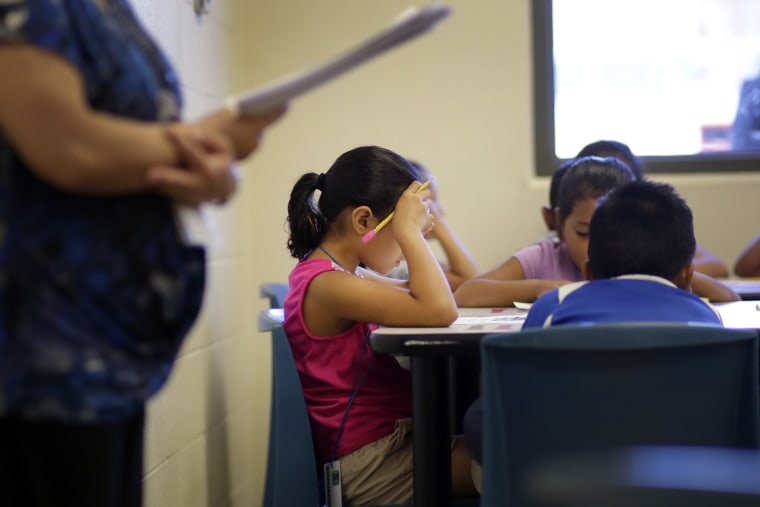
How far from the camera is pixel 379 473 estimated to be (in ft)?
6.33

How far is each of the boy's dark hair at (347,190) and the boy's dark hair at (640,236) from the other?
49 centimetres

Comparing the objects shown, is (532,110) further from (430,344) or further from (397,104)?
(430,344)

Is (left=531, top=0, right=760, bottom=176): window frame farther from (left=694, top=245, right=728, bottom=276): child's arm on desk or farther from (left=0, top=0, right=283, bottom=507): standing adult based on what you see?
(left=0, top=0, right=283, bottom=507): standing adult

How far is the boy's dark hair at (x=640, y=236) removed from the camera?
1.62 meters

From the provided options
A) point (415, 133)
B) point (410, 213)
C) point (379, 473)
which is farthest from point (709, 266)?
point (379, 473)

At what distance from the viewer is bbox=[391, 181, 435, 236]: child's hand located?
1.93 m

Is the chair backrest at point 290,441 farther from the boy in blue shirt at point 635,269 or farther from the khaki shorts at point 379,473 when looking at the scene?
the boy in blue shirt at point 635,269

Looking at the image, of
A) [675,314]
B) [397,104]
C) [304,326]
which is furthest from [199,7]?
[675,314]

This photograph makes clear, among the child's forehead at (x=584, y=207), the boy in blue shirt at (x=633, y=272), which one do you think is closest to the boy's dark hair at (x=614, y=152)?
the child's forehead at (x=584, y=207)

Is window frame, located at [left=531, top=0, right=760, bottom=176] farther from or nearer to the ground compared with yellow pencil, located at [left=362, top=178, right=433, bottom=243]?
farther from the ground

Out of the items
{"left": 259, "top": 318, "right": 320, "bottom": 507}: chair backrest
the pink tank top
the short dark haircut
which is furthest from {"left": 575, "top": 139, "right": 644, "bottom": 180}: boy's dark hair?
{"left": 259, "top": 318, "right": 320, "bottom": 507}: chair backrest

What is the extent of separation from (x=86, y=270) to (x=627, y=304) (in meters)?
0.88

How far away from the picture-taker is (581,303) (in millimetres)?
1502

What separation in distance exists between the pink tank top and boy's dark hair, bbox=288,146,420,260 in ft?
0.37
